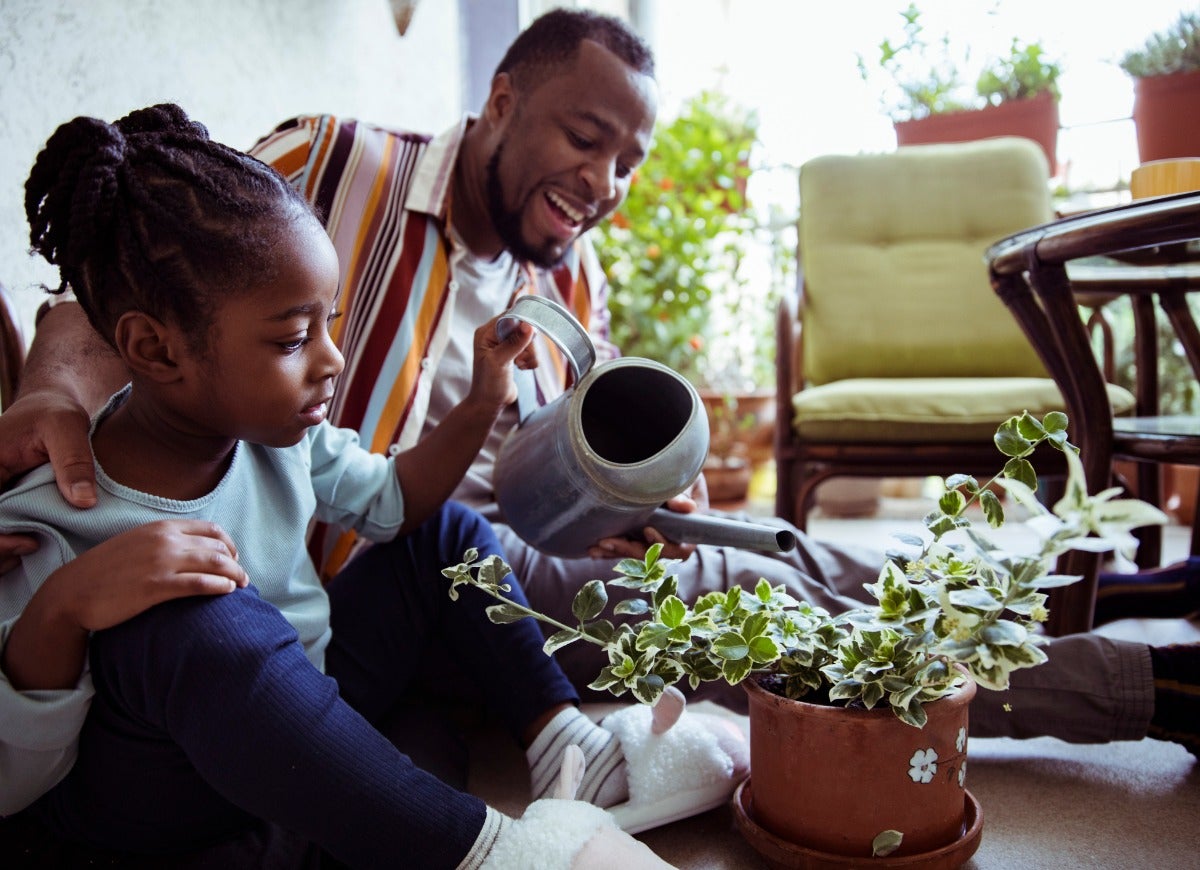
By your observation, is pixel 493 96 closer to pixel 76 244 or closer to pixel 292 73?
pixel 292 73

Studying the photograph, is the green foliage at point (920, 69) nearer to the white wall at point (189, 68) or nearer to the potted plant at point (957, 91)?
the potted plant at point (957, 91)

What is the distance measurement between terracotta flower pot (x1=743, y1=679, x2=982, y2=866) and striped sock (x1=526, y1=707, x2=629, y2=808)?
213 millimetres

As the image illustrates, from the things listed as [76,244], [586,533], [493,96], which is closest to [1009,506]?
[493,96]

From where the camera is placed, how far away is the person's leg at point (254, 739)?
732 millimetres

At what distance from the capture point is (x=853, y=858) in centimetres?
83

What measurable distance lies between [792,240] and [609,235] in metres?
0.82

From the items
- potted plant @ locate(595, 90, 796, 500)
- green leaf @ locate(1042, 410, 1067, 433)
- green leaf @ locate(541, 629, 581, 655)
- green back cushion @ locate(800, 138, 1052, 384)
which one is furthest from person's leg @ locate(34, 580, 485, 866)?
potted plant @ locate(595, 90, 796, 500)

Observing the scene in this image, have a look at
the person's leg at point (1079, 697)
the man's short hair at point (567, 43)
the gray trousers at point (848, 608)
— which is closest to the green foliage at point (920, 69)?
the man's short hair at point (567, 43)

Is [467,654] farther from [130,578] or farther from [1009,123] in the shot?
[1009,123]

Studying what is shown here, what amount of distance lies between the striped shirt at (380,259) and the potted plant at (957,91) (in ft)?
6.41

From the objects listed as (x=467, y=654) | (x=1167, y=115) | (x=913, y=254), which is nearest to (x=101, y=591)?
(x=467, y=654)

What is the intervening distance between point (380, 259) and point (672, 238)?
1.97 metres

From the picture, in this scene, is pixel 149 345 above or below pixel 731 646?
above

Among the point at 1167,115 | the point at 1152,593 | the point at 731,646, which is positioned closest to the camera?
the point at 731,646
